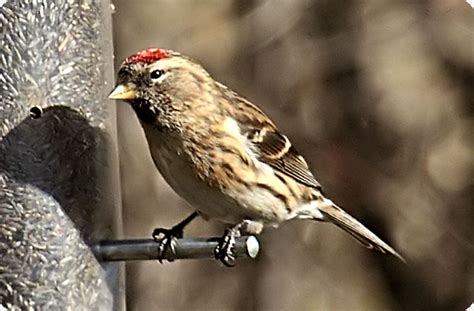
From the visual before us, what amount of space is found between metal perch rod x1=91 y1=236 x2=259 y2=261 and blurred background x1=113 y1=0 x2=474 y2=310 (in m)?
2.33

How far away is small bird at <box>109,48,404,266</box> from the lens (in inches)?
133

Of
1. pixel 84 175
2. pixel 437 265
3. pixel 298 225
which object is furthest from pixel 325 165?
pixel 84 175

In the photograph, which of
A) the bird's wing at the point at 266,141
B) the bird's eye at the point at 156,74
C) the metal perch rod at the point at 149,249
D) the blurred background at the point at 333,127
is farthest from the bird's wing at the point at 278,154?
the blurred background at the point at 333,127

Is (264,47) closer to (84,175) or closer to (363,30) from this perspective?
(363,30)

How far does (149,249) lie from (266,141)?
0.63 m

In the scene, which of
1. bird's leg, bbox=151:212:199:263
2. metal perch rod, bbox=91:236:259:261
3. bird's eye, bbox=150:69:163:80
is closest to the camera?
metal perch rod, bbox=91:236:259:261

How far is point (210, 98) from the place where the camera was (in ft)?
11.8

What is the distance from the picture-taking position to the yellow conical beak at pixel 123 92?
3.22 meters

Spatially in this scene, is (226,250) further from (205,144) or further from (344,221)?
(344,221)

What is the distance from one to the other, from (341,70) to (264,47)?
0.33 metres

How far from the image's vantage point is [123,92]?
10.7ft

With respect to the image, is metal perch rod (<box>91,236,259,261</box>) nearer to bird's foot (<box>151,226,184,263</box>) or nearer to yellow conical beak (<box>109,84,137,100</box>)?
bird's foot (<box>151,226,184,263</box>)

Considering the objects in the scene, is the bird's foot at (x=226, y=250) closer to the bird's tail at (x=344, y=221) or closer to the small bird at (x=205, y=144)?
the small bird at (x=205, y=144)

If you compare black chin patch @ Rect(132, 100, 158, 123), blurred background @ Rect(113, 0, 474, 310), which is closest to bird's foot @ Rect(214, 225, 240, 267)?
black chin patch @ Rect(132, 100, 158, 123)
